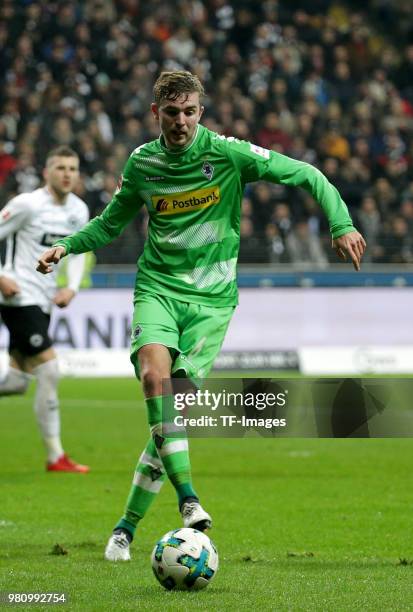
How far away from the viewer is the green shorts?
5.79 meters

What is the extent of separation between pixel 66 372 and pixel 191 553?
14.5m

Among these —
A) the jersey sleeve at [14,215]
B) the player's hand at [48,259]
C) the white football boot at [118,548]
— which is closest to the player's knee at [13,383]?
the jersey sleeve at [14,215]

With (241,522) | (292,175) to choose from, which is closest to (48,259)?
(292,175)

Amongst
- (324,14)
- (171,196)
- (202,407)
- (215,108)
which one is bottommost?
(202,407)

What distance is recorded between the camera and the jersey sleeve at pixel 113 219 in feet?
20.0

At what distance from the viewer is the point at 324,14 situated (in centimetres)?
2725

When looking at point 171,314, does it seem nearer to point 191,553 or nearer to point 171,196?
point 171,196

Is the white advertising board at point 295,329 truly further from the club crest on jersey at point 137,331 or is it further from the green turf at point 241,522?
the club crest on jersey at point 137,331

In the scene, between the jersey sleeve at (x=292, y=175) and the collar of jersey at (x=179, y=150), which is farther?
the collar of jersey at (x=179, y=150)

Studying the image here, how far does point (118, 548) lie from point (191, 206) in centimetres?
174

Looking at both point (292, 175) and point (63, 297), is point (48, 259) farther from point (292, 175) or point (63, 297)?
point (63, 297)

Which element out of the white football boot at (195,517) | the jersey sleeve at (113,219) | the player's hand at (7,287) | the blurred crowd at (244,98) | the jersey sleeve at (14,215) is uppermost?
the blurred crowd at (244,98)

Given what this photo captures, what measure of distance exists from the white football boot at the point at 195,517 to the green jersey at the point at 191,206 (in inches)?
44.0

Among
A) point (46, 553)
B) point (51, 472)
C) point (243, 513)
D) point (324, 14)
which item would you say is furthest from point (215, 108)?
point (46, 553)
